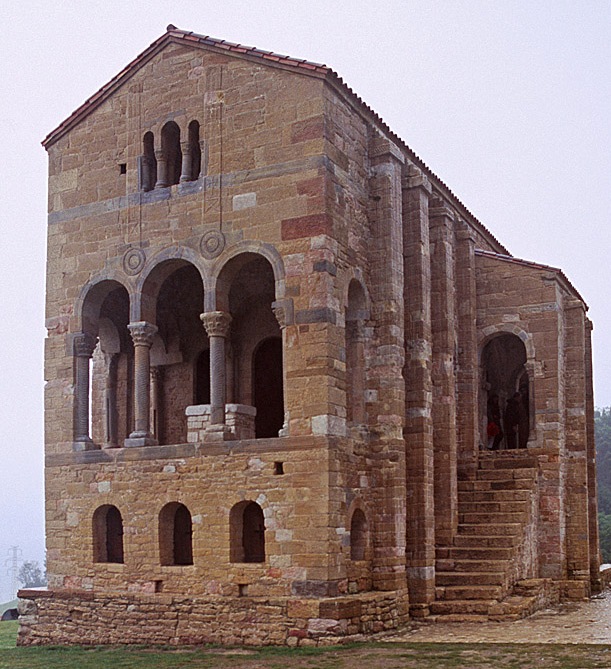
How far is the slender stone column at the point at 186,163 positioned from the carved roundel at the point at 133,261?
1600mm

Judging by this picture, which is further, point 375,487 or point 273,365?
point 273,365

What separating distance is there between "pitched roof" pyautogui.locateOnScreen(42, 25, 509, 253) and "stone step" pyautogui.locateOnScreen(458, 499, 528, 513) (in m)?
7.20

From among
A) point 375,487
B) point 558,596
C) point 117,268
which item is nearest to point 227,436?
point 375,487

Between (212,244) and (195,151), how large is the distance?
6.81ft

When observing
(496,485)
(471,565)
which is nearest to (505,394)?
(496,485)

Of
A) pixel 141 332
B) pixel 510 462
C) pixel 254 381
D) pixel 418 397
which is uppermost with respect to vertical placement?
pixel 141 332

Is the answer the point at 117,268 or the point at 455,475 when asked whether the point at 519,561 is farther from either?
the point at 117,268

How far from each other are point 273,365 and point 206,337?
1.73 m

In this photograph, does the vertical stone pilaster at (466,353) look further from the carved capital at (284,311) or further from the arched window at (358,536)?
the carved capital at (284,311)

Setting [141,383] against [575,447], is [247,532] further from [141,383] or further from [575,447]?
[575,447]

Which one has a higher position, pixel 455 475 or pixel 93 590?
pixel 455 475

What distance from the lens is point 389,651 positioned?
614 inches

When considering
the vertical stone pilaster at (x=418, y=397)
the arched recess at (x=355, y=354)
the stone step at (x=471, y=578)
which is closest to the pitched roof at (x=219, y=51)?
the vertical stone pilaster at (x=418, y=397)

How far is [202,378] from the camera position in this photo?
22.6 meters
